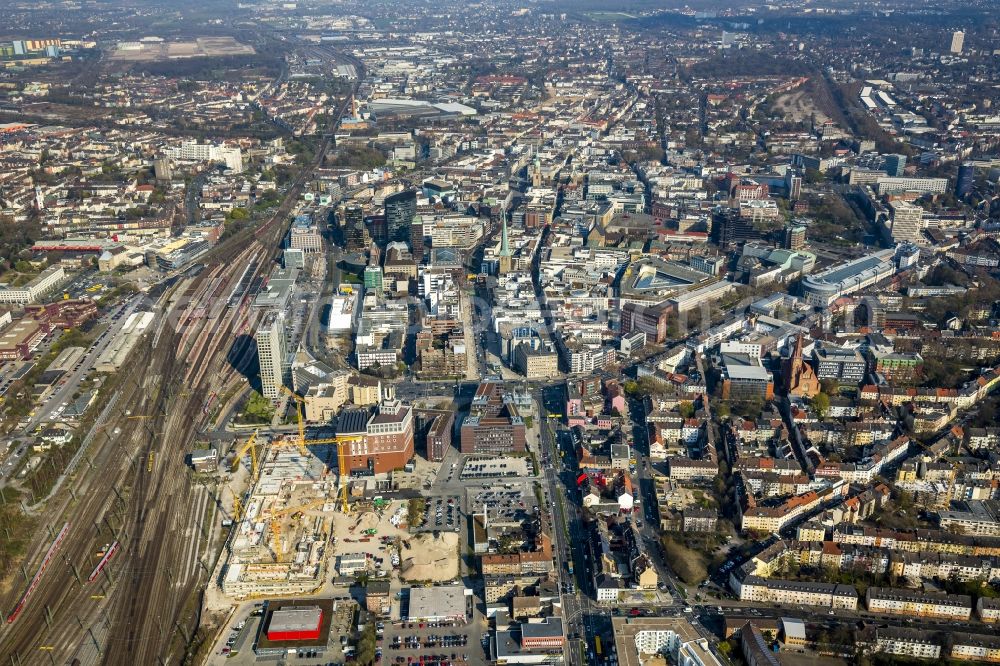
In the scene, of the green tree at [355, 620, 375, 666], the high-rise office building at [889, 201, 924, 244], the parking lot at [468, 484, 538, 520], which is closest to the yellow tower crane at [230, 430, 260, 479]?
the parking lot at [468, 484, 538, 520]

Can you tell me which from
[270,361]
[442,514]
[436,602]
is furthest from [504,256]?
[436,602]

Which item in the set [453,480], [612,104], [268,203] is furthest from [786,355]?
[612,104]

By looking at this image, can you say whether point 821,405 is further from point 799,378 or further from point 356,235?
point 356,235

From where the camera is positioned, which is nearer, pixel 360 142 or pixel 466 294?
pixel 466 294

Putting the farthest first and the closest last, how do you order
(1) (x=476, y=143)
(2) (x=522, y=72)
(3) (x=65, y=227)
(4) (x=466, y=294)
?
1. (2) (x=522, y=72)
2. (1) (x=476, y=143)
3. (3) (x=65, y=227)
4. (4) (x=466, y=294)

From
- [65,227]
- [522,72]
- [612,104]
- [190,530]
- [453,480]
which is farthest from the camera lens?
[522,72]

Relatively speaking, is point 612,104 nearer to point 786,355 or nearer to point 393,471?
point 786,355

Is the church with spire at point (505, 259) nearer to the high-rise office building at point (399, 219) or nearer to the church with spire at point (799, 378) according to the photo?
the high-rise office building at point (399, 219)
